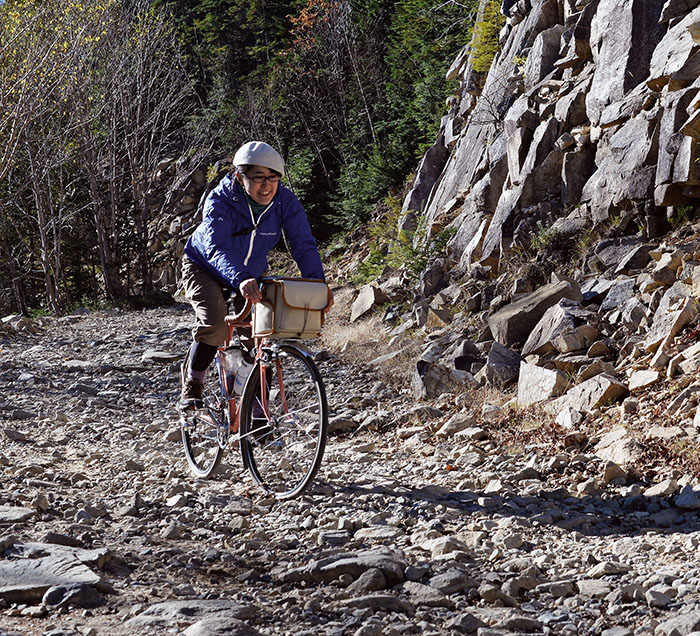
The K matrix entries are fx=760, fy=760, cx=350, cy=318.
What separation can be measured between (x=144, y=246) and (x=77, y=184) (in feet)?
10.7

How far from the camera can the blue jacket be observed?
4828mm

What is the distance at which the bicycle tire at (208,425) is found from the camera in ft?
17.7

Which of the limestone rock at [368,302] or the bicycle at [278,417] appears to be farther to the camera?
the limestone rock at [368,302]

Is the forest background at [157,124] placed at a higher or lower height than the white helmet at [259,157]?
higher

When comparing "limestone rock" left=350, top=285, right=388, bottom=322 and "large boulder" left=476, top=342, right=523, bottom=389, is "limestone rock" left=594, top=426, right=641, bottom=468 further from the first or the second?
"limestone rock" left=350, top=285, right=388, bottom=322

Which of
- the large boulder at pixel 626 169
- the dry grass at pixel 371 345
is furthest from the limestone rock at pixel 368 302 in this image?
the large boulder at pixel 626 169

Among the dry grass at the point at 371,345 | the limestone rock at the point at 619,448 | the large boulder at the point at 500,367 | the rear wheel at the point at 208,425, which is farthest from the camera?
Result: the dry grass at the point at 371,345

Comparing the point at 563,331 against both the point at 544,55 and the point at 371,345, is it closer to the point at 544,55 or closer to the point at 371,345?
the point at 371,345

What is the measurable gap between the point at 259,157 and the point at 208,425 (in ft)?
6.83

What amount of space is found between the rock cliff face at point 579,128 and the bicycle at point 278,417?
560 centimetres

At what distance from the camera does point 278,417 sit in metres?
4.87

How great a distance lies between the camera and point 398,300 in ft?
42.2

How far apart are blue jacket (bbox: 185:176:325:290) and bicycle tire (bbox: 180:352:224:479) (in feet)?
2.69

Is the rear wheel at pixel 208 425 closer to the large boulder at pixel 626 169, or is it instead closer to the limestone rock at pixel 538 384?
the limestone rock at pixel 538 384
